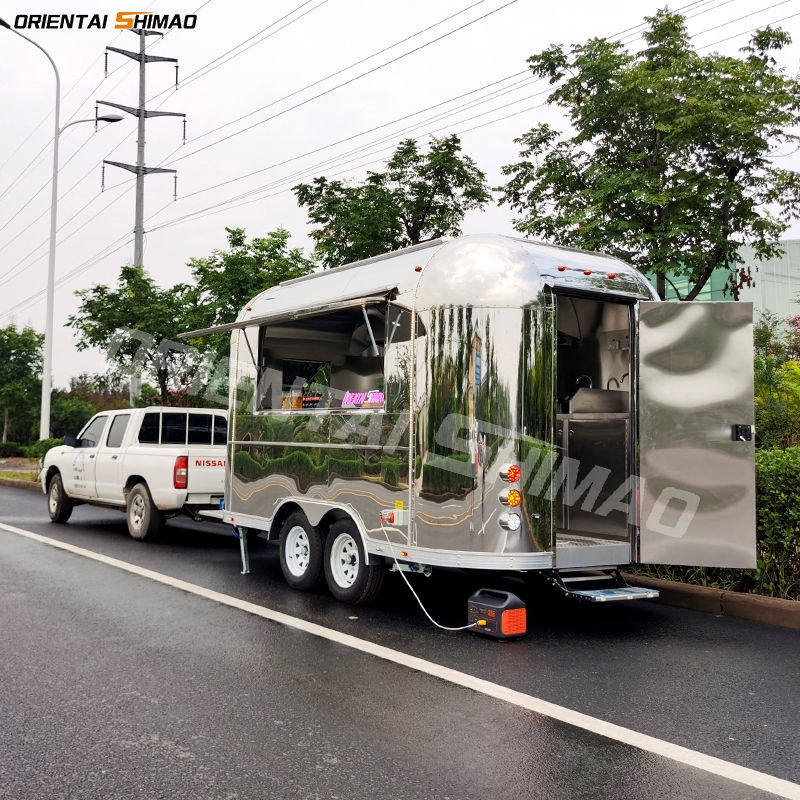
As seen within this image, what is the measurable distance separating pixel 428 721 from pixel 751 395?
4.02 metres

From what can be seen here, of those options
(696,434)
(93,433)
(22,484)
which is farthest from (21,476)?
(696,434)

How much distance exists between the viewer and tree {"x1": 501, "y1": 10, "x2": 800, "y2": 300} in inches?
480

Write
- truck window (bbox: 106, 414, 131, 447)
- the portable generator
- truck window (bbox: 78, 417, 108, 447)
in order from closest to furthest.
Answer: the portable generator → truck window (bbox: 106, 414, 131, 447) → truck window (bbox: 78, 417, 108, 447)

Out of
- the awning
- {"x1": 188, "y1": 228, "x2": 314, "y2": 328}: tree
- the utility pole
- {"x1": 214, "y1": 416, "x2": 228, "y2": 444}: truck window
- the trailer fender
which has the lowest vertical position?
the trailer fender

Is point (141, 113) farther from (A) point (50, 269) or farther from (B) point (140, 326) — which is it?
(B) point (140, 326)

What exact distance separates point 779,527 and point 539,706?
145 inches

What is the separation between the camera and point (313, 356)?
922cm

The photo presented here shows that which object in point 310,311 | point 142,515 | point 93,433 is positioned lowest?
point 142,515

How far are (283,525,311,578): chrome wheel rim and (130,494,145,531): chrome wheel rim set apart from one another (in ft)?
14.2

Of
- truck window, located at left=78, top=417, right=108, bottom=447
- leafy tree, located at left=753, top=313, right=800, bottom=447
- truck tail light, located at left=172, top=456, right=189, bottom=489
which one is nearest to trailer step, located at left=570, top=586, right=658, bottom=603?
leafy tree, located at left=753, top=313, right=800, bottom=447

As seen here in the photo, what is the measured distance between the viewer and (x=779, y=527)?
26.0ft

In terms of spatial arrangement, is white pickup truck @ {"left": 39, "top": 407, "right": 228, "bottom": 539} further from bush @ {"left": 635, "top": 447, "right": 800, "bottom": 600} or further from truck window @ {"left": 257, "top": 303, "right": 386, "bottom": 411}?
bush @ {"left": 635, "top": 447, "right": 800, "bottom": 600}

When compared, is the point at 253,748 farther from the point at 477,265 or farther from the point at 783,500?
the point at 783,500

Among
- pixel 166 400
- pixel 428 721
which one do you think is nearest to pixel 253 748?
pixel 428 721
